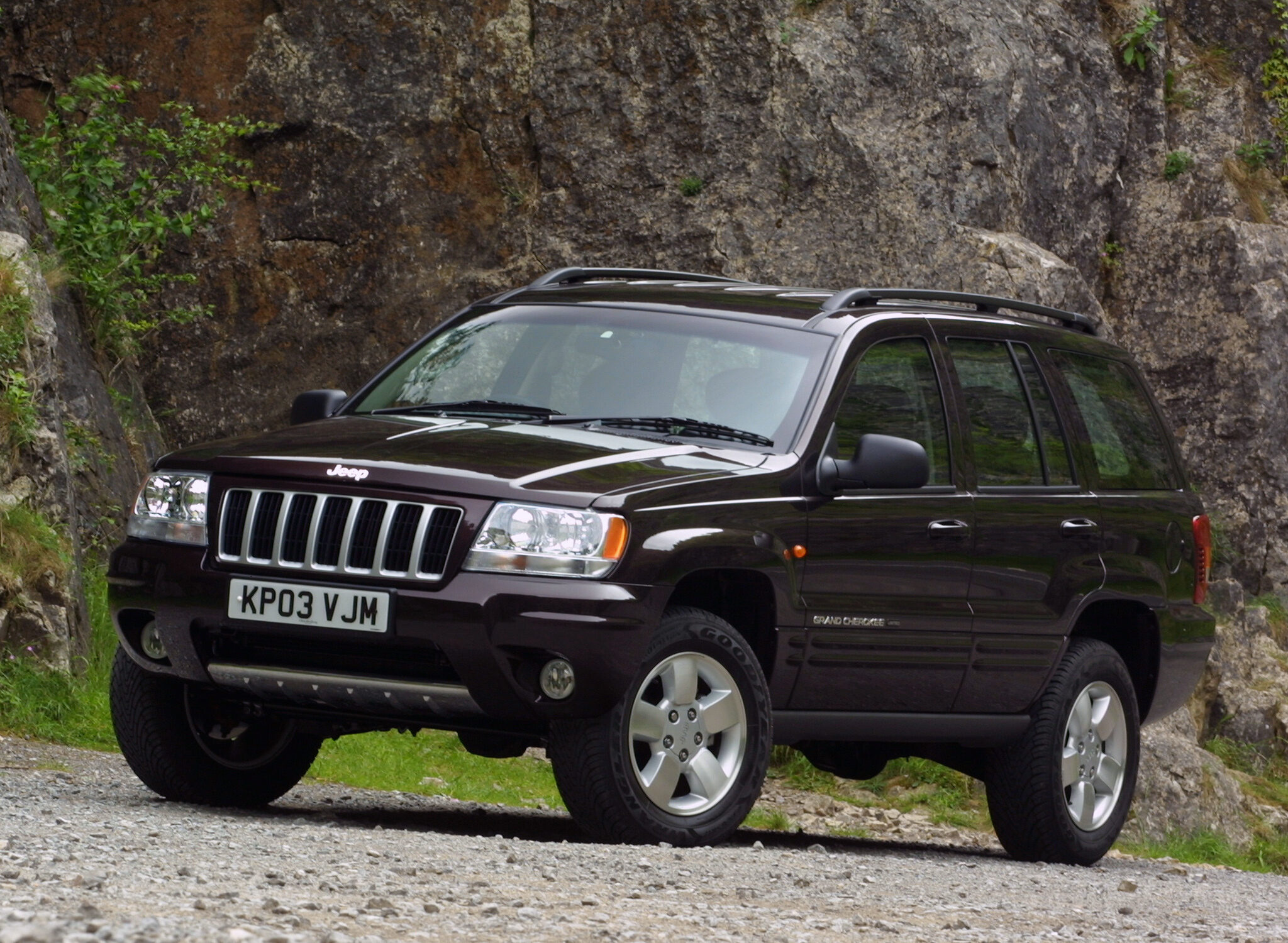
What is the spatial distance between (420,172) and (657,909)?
11.2 metres

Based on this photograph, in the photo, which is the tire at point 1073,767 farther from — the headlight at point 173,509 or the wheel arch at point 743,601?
the headlight at point 173,509

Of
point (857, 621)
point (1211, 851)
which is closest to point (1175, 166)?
point (1211, 851)

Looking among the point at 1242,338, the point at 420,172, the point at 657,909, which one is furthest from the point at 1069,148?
the point at 657,909

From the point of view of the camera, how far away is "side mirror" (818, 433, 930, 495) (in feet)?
20.9

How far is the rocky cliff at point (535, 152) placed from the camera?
49.1 ft

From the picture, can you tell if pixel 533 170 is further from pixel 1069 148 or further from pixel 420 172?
pixel 1069 148

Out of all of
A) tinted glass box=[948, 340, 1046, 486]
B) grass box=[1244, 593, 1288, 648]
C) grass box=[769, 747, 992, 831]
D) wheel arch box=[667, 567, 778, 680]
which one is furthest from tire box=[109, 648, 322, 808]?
grass box=[1244, 593, 1288, 648]

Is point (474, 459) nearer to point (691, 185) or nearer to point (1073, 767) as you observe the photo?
point (1073, 767)

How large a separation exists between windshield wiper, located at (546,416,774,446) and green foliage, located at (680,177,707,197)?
890 centimetres

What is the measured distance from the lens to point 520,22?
609 inches

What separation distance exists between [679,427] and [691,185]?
8.96m

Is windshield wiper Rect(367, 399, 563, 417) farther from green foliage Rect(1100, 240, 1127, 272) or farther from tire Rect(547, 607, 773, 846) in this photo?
green foliage Rect(1100, 240, 1127, 272)

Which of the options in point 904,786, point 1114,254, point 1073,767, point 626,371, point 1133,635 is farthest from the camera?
point 1114,254

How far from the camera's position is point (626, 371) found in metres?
6.84
